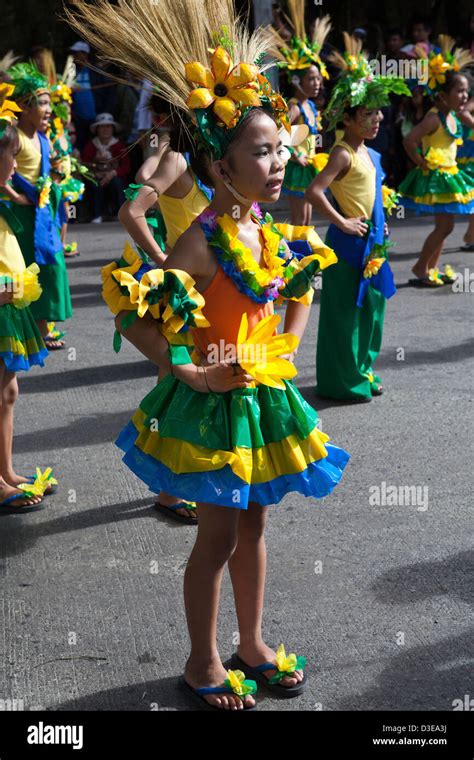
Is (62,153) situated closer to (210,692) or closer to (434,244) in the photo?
(434,244)

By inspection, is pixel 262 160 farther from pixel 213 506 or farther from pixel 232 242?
pixel 213 506

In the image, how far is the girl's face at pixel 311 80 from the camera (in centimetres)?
944

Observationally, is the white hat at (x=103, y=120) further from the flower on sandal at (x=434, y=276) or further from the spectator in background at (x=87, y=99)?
the flower on sandal at (x=434, y=276)

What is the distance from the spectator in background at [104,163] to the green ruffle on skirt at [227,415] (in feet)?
34.6

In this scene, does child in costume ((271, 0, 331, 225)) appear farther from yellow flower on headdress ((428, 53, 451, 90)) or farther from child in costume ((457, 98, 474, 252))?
child in costume ((457, 98, 474, 252))

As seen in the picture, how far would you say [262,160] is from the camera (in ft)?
10.1

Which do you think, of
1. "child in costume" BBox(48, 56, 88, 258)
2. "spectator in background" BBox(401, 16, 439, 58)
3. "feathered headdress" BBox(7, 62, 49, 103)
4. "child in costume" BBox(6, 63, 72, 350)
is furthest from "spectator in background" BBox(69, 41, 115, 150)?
"feathered headdress" BBox(7, 62, 49, 103)

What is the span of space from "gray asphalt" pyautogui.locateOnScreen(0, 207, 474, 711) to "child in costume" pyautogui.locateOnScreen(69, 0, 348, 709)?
0.93 ft

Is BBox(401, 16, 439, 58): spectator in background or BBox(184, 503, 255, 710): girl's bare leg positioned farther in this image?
BBox(401, 16, 439, 58): spectator in background

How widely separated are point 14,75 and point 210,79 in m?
4.49

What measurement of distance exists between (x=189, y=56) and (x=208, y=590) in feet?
5.50

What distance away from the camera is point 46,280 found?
7301 mm

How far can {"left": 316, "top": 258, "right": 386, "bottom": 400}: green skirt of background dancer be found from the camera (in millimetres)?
6188

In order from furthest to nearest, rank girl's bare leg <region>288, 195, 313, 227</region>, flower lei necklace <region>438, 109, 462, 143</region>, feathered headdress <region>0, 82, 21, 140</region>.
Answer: girl's bare leg <region>288, 195, 313, 227</region> < flower lei necklace <region>438, 109, 462, 143</region> < feathered headdress <region>0, 82, 21, 140</region>
